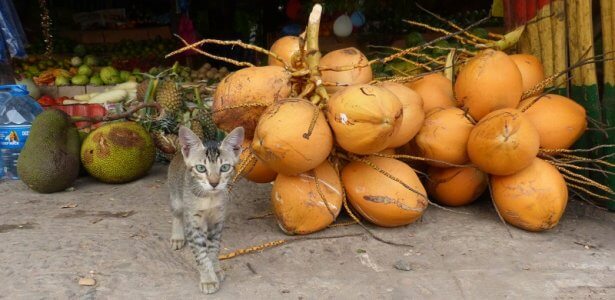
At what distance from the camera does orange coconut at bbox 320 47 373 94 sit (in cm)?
319

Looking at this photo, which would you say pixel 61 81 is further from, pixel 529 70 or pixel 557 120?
pixel 557 120

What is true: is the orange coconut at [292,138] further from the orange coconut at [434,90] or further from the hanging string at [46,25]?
the hanging string at [46,25]

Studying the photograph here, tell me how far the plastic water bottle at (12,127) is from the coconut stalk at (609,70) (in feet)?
15.1

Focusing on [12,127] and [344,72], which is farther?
[12,127]

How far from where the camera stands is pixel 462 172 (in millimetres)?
3277

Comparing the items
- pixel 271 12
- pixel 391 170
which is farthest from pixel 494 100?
pixel 271 12

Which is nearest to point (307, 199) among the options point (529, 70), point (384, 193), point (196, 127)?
point (384, 193)

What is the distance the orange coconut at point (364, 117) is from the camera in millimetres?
2613

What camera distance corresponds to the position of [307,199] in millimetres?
2924

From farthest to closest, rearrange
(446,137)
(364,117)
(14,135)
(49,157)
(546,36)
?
1. (14,135)
2. (49,157)
3. (546,36)
4. (446,137)
5. (364,117)

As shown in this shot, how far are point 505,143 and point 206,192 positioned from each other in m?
1.65

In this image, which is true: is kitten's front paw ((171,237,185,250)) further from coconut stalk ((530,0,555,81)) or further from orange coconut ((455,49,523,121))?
coconut stalk ((530,0,555,81))

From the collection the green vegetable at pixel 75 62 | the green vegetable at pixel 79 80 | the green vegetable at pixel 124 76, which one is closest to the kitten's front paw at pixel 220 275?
the green vegetable at pixel 124 76

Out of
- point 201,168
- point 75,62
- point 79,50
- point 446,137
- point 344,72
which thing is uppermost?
point 79,50
